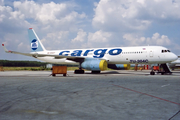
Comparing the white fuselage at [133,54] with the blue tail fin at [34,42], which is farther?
the blue tail fin at [34,42]

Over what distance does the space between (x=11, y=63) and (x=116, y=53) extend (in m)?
64.0

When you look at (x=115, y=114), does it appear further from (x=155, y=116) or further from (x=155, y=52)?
(x=155, y=52)

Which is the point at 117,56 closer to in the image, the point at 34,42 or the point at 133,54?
the point at 133,54

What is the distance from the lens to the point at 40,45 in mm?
34562

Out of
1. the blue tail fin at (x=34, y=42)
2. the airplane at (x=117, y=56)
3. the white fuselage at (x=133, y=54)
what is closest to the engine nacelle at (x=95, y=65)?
the airplane at (x=117, y=56)

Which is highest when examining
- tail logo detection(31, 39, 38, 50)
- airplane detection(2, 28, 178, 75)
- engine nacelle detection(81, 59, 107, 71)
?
tail logo detection(31, 39, 38, 50)

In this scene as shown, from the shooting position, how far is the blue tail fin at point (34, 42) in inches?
1360

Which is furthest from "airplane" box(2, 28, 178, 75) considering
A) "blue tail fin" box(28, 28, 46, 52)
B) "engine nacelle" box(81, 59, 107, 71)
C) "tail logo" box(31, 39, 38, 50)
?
"tail logo" box(31, 39, 38, 50)

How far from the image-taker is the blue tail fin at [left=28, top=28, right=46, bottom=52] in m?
34.5

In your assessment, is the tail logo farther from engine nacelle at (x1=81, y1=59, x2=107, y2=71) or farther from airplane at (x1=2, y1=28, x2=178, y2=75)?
engine nacelle at (x1=81, y1=59, x2=107, y2=71)

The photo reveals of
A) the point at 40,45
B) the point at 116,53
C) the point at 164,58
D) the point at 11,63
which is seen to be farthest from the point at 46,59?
the point at 11,63

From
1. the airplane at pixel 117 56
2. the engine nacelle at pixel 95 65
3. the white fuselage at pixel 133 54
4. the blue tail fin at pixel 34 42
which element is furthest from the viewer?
the blue tail fin at pixel 34 42

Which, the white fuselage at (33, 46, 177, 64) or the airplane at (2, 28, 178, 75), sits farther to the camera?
the airplane at (2, 28, 178, 75)

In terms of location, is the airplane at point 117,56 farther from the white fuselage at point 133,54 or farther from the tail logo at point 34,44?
the tail logo at point 34,44
